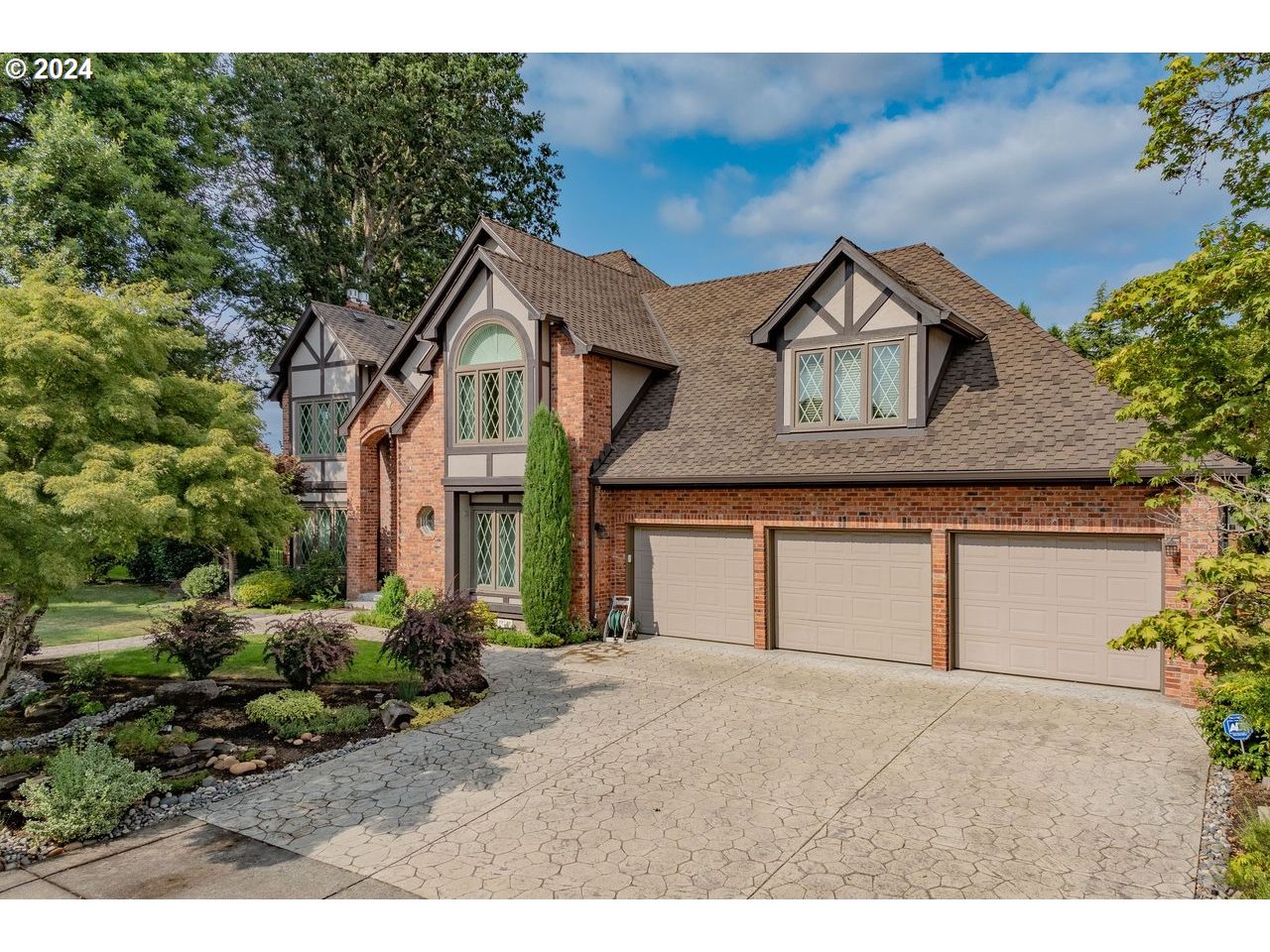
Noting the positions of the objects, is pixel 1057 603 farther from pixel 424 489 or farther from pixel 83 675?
pixel 83 675

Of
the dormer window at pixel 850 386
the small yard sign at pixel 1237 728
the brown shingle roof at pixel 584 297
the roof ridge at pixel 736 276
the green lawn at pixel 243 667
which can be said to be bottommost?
the green lawn at pixel 243 667

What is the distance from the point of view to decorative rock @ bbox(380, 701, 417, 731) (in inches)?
340

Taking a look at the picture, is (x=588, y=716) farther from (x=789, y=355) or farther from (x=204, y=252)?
(x=204, y=252)

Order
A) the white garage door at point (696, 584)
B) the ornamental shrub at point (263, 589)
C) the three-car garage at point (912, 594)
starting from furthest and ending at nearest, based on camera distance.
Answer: the ornamental shrub at point (263, 589) → the white garage door at point (696, 584) → the three-car garage at point (912, 594)

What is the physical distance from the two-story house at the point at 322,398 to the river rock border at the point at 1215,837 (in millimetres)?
18142

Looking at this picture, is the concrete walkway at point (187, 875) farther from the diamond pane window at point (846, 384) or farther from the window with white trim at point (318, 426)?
the window with white trim at point (318, 426)

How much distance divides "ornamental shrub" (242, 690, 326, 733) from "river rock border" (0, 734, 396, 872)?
1049 mm

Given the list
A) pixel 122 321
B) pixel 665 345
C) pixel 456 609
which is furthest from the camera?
pixel 665 345

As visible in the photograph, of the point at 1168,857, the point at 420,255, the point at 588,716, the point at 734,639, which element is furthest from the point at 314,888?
the point at 420,255

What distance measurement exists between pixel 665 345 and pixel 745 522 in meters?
5.56

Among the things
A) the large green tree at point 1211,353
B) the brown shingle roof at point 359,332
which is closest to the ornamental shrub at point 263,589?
the brown shingle roof at point 359,332

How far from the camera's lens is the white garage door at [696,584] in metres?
13.3

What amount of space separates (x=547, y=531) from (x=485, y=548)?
2.79m
